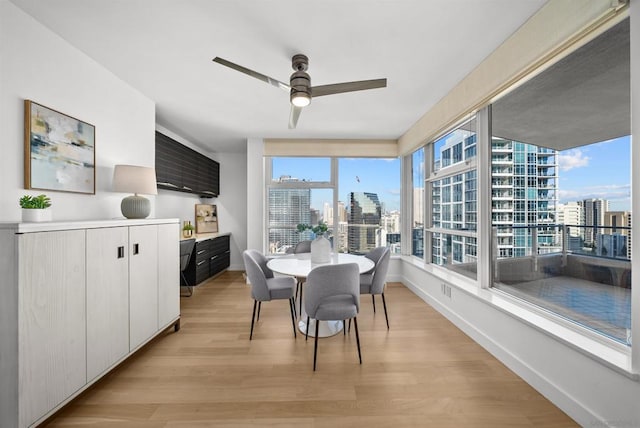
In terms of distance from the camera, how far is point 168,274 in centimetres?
267

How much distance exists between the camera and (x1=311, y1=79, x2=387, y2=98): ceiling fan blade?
1948 millimetres

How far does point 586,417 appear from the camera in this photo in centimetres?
151

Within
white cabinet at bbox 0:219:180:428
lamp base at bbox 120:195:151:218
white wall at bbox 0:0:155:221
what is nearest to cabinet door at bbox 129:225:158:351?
white cabinet at bbox 0:219:180:428

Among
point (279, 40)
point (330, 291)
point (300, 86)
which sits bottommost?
point (330, 291)

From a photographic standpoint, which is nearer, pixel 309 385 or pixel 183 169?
pixel 309 385

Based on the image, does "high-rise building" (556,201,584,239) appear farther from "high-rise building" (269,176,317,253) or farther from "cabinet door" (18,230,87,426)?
"high-rise building" (269,176,317,253)

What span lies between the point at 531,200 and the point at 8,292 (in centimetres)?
342

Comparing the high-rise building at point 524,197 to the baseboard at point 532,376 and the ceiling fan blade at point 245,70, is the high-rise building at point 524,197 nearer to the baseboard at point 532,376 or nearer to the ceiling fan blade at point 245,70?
the baseboard at point 532,376

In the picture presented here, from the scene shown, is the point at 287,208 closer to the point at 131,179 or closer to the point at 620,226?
the point at 131,179

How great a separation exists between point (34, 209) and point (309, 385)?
81.0 inches

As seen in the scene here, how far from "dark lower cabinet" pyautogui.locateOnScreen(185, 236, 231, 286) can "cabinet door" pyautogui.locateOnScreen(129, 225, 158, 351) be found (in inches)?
69.8

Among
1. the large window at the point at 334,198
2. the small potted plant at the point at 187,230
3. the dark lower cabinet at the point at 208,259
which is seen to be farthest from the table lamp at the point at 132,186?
the large window at the point at 334,198

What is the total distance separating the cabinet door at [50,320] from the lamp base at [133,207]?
0.71m

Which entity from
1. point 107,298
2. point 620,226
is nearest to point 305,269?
point 107,298
